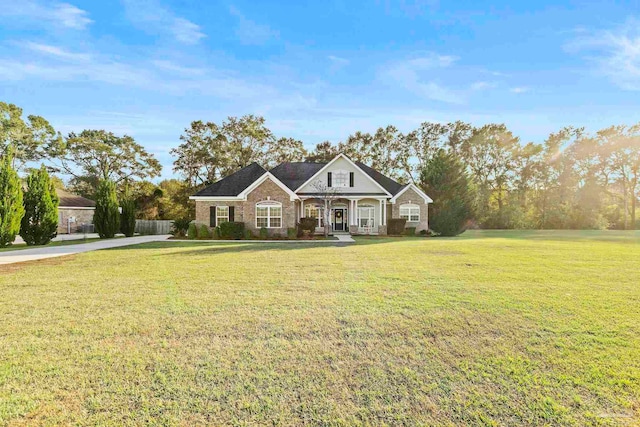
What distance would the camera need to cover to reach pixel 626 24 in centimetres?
1201

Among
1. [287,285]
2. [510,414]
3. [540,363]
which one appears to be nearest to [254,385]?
[510,414]

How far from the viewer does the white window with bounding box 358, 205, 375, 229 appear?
90.3ft

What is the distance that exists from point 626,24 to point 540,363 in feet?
49.5

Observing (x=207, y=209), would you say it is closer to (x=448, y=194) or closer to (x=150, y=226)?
(x=150, y=226)

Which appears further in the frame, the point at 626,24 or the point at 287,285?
the point at 626,24

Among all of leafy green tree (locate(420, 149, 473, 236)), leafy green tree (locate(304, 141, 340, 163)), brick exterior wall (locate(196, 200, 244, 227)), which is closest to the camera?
brick exterior wall (locate(196, 200, 244, 227))

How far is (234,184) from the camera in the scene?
25.6 metres

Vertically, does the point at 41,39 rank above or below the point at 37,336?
above

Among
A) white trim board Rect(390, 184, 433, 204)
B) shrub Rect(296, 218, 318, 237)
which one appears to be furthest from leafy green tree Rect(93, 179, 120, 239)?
white trim board Rect(390, 184, 433, 204)

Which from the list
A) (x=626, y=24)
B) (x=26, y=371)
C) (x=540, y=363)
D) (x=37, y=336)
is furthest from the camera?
(x=626, y=24)

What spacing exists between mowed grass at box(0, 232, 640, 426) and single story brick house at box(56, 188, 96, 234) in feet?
87.2

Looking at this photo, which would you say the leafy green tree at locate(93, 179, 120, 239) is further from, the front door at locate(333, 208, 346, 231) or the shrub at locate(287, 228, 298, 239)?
the front door at locate(333, 208, 346, 231)

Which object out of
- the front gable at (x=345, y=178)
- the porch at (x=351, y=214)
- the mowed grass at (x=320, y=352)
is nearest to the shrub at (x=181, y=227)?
the porch at (x=351, y=214)

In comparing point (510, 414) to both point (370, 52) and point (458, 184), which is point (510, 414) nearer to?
point (370, 52)
